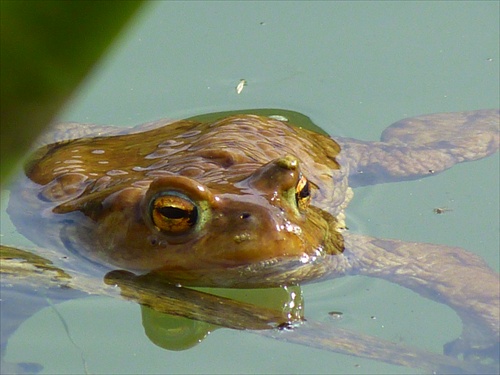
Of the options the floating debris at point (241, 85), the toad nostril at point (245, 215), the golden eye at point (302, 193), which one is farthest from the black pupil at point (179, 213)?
the floating debris at point (241, 85)

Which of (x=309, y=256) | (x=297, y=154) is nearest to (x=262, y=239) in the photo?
(x=309, y=256)

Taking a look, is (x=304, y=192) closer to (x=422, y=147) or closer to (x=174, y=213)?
(x=174, y=213)

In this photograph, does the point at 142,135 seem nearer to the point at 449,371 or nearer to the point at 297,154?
the point at 297,154

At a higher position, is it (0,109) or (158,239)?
(0,109)

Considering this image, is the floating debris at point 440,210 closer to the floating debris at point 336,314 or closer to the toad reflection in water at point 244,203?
the toad reflection in water at point 244,203

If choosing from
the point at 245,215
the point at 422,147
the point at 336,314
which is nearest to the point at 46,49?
the point at 245,215

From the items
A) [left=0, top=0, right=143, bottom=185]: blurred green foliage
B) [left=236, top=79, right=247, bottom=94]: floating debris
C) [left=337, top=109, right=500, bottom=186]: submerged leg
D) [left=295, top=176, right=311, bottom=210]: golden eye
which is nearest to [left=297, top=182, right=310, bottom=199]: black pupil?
[left=295, top=176, right=311, bottom=210]: golden eye
